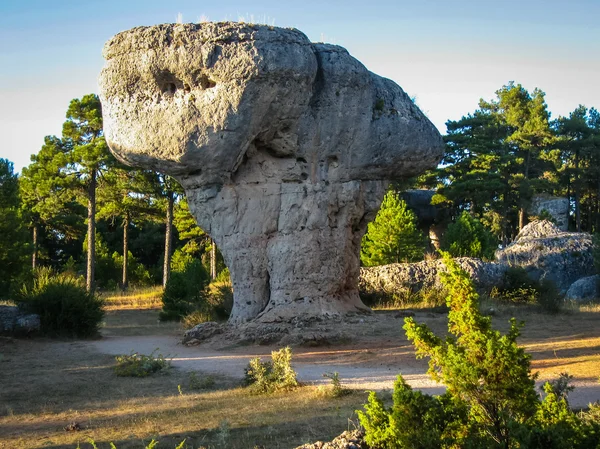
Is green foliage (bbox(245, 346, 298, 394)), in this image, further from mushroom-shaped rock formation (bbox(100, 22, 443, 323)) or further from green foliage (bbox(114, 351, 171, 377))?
mushroom-shaped rock formation (bbox(100, 22, 443, 323))

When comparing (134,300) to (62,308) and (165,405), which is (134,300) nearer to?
(62,308)

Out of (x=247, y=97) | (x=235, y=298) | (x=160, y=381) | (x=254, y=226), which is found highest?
(x=247, y=97)

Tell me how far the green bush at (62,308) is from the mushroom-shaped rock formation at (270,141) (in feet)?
12.6

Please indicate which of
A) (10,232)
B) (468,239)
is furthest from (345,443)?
(468,239)

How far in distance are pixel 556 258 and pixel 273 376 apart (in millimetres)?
16471

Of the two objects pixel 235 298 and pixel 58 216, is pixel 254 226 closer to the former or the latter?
pixel 235 298

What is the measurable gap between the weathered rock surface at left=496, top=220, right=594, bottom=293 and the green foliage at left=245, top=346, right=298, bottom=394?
1469cm

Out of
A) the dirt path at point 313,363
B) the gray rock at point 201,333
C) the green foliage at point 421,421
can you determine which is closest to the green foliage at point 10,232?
the dirt path at point 313,363

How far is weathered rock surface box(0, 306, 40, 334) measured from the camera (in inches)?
563

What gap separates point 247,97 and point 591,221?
33.6 metres

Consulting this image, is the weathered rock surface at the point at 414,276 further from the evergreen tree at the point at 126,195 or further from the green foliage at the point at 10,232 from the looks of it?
the evergreen tree at the point at 126,195

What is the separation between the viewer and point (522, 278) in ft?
56.8

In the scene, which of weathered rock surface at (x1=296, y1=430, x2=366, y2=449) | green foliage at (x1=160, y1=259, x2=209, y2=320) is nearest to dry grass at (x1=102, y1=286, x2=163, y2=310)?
green foliage at (x1=160, y1=259, x2=209, y2=320)

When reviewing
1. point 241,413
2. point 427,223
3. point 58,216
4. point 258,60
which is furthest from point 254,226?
point 427,223
